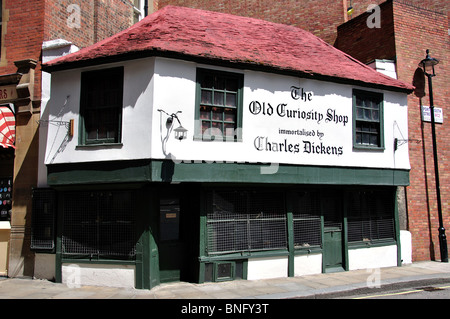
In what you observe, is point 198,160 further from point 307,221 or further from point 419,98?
point 419,98

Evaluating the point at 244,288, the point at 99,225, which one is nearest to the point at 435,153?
the point at 244,288

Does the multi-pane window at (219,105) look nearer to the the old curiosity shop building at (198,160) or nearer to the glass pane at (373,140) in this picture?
the the old curiosity shop building at (198,160)

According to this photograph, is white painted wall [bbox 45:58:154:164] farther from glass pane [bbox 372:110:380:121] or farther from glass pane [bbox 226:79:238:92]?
glass pane [bbox 372:110:380:121]

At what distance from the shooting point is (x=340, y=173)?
10.3 m

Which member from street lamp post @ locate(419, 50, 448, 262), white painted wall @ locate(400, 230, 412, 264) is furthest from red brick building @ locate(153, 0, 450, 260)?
white painted wall @ locate(400, 230, 412, 264)

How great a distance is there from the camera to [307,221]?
1028cm

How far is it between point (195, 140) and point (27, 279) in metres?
5.58

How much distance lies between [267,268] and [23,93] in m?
7.96

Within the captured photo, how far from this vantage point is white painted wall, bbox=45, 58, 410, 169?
27.5 ft

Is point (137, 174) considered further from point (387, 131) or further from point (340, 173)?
point (387, 131)

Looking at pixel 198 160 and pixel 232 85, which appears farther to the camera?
pixel 232 85

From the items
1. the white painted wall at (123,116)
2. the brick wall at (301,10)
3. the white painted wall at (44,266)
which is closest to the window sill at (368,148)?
the white painted wall at (123,116)

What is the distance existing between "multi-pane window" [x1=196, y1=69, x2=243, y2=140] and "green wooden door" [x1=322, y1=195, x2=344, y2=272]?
3.64 m

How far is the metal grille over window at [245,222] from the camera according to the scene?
9148mm
